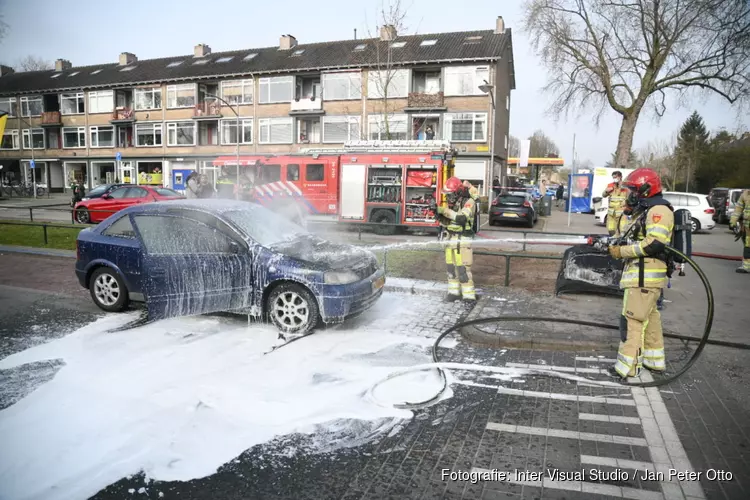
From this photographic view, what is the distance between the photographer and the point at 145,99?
4228 cm

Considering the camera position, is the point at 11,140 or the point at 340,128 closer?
the point at 340,128

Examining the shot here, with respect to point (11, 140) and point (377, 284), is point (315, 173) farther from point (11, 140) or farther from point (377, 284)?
point (11, 140)

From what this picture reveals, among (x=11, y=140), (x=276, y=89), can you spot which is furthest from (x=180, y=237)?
(x=11, y=140)

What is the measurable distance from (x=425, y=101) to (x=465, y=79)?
2.90 metres

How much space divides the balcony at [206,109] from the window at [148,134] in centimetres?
434

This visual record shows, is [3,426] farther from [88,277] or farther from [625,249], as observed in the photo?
[625,249]

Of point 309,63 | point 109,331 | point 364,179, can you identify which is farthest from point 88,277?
point 309,63

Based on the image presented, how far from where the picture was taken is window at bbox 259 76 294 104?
37.2 meters

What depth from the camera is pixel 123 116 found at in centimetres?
4281

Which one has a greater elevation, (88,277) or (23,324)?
(88,277)

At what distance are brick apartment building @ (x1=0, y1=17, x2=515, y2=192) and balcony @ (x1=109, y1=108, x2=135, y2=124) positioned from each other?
0.27 ft

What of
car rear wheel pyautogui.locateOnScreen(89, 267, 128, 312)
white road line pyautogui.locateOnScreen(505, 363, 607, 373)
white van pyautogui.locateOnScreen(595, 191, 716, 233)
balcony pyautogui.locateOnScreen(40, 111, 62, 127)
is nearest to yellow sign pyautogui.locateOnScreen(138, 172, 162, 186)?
balcony pyautogui.locateOnScreen(40, 111, 62, 127)

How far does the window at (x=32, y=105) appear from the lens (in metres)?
46.8

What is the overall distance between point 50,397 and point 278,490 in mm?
2363
